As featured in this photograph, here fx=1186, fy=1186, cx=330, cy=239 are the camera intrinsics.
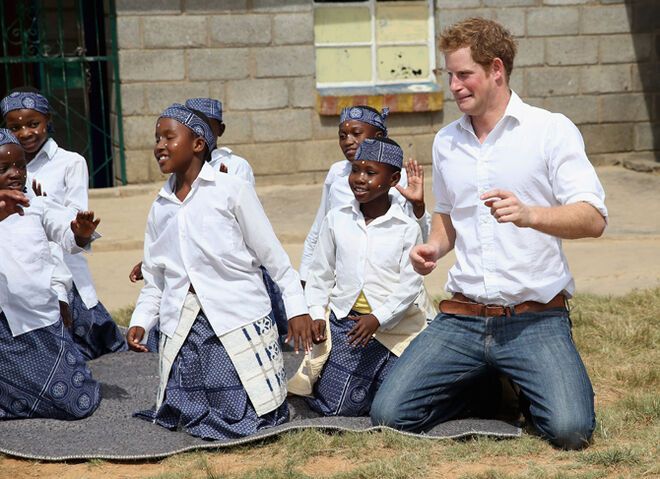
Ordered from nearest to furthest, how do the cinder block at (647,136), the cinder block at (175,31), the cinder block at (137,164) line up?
the cinder block at (175,31) → the cinder block at (137,164) → the cinder block at (647,136)

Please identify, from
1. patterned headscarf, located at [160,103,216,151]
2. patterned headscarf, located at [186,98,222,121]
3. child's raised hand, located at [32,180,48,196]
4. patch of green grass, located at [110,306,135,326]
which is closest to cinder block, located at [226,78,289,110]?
patch of green grass, located at [110,306,135,326]

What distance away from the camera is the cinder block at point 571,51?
11.8 m

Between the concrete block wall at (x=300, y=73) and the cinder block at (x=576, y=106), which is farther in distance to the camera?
the cinder block at (x=576, y=106)

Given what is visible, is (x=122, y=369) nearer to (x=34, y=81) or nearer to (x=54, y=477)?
(x=54, y=477)

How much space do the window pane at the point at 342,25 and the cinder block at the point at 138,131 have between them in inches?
71.0

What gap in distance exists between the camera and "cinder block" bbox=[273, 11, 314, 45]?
11.1 metres

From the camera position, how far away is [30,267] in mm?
5309

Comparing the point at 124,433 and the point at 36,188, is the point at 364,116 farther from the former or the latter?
the point at 124,433

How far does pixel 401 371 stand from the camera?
5172 millimetres

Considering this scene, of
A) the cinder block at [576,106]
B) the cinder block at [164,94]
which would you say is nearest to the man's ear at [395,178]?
the cinder block at [164,94]

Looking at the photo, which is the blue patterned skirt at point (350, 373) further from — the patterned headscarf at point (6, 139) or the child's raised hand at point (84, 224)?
the patterned headscarf at point (6, 139)

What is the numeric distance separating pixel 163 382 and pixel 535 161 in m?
1.87

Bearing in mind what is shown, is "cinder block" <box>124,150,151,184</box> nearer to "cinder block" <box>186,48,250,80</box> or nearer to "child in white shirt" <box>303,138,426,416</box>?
"cinder block" <box>186,48,250,80</box>

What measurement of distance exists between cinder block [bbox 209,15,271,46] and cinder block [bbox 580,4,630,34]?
127 inches
